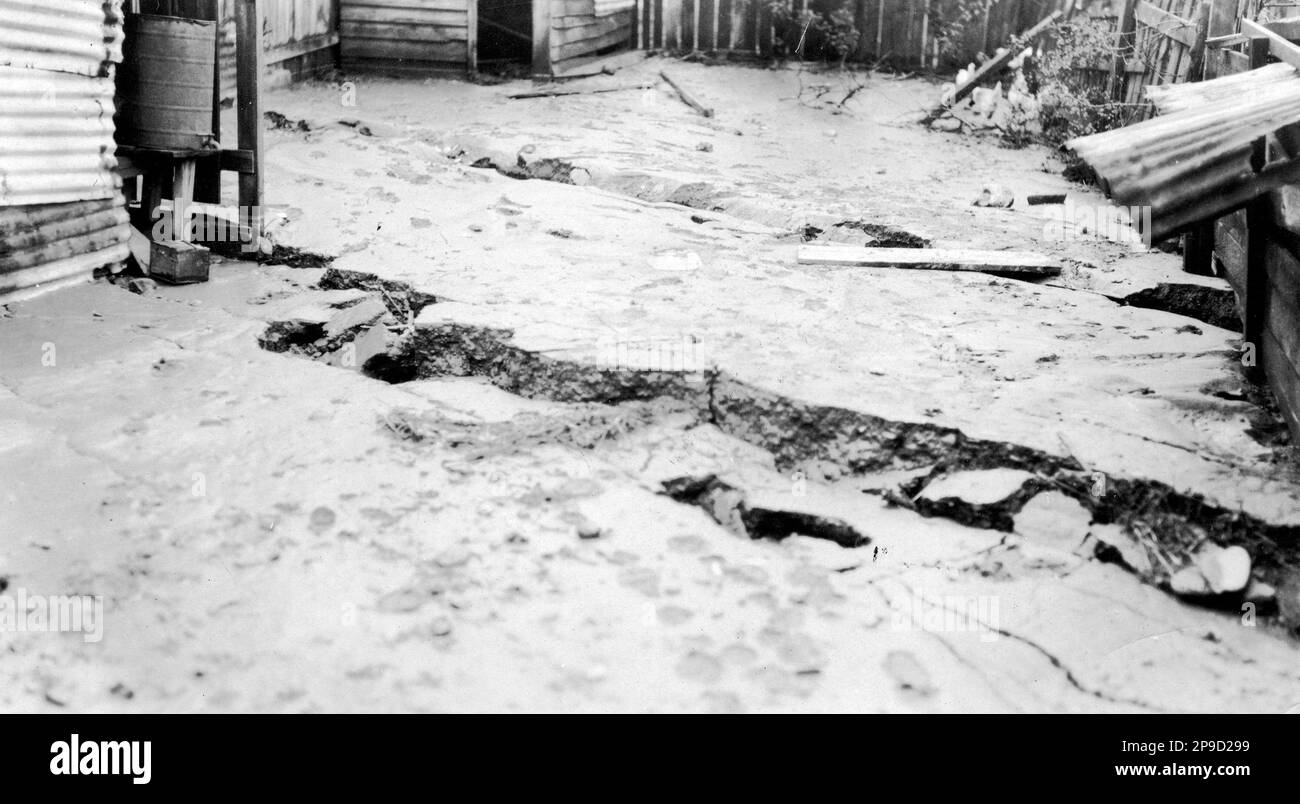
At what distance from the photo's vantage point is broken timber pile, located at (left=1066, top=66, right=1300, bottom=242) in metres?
2.56

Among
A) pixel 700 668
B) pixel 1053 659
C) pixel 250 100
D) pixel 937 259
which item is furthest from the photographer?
pixel 250 100

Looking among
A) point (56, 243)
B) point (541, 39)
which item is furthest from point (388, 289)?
point (541, 39)

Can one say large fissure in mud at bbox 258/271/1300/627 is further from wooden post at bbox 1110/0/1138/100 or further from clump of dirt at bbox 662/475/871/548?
wooden post at bbox 1110/0/1138/100

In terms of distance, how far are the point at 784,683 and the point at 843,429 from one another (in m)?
1.15

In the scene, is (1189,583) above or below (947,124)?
below

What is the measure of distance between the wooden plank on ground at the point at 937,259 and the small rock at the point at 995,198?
5.08 feet

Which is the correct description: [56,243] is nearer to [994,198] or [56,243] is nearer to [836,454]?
[836,454]

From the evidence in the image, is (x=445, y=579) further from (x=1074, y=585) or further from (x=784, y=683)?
(x=1074, y=585)

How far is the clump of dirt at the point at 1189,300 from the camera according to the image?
4.58m

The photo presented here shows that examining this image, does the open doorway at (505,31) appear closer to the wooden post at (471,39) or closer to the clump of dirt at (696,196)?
the wooden post at (471,39)

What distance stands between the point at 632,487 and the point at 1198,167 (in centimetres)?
161

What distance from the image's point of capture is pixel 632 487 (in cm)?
294

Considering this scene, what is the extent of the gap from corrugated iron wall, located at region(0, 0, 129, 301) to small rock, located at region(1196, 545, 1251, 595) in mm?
4265

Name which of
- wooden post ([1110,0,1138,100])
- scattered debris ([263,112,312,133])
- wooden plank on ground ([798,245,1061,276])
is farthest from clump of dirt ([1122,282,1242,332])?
scattered debris ([263,112,312,133])
